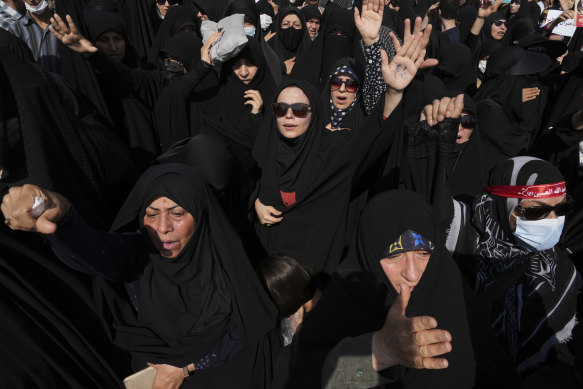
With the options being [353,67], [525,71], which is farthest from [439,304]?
[525,71]

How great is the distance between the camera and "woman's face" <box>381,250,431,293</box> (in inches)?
70.6

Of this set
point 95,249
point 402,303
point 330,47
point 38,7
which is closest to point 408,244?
point 402,303

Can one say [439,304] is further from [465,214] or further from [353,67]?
[353,67]

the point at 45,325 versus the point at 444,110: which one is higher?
the point at 444,110

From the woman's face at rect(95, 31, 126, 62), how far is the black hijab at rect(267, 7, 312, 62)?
2406mm

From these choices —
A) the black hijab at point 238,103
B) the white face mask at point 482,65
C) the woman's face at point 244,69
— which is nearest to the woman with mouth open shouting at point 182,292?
the black hijab at point 238,103

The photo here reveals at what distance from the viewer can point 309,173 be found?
9.24 feet

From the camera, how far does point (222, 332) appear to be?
200 cm

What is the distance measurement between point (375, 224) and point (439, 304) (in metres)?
0.44

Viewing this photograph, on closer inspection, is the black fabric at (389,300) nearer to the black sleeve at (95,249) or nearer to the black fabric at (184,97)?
the black sleeve at (95,249)

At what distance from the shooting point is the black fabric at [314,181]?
2.64 meters

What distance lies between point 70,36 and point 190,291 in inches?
82.7

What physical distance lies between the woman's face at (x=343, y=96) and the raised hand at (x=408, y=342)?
7.26 feet

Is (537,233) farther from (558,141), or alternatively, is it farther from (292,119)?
(558,141)
